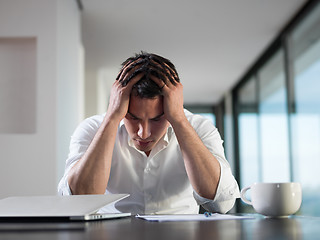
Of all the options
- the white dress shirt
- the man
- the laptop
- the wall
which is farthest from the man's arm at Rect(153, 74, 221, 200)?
the wall

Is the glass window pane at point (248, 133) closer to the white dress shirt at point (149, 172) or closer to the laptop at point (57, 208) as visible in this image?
the white dress shirt at point (149, 172)

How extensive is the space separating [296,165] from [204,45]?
181cm

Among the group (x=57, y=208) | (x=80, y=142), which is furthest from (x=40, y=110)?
(x=57, y=208)

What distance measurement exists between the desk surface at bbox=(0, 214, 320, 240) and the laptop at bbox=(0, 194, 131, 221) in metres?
0.03

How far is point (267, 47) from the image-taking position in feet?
17.3

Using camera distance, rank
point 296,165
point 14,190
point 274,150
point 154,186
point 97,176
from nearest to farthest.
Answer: point 97,176, point 154,186, point 14,190, point 296,165, point 274,150

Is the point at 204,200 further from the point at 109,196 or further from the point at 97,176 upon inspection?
the point at 109,196

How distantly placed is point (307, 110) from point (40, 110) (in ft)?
7.78

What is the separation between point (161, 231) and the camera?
0.69 metres

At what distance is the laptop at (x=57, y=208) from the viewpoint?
33.7 inches

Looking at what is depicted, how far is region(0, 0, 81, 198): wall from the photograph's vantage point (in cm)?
275

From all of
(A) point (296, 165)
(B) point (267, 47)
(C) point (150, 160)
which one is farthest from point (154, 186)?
(B) point (267, 47)

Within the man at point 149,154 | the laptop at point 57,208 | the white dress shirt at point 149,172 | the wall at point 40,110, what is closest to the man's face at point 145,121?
the man at point 149,154

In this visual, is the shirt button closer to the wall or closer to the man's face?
the man's face
